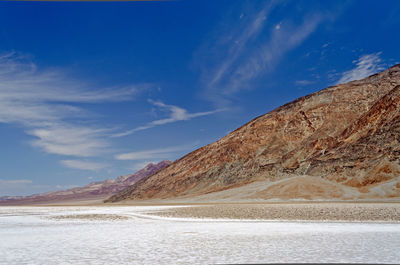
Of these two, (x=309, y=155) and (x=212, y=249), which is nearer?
(x=212, y=249)

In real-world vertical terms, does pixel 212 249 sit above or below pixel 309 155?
below

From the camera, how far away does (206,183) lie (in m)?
81.4

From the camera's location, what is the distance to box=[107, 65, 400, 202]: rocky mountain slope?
56.3 m

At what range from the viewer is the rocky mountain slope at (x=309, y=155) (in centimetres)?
5634

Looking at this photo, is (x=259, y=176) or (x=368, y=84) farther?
(x=368, y=84)

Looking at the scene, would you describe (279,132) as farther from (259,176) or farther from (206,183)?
(206,183)

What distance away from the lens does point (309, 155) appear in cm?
7219

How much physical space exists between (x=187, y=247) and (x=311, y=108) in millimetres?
77141

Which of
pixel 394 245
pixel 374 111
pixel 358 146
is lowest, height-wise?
pixel 394 245

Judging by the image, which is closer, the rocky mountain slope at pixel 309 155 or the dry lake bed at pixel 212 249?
the dry lake bed at pixel 212 249

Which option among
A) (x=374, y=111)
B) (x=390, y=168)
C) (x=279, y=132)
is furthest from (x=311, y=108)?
(x=390, y=168)

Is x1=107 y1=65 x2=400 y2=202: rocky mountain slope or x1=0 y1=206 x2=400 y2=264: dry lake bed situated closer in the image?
x1=0 y1=206 x2=400 y2=264: dry lake bed

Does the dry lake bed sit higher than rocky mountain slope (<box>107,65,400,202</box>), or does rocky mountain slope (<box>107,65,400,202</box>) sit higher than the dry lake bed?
rocky mountain slope (<box>107,65,400,202</box>)

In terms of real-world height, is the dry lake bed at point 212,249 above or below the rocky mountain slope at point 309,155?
below
